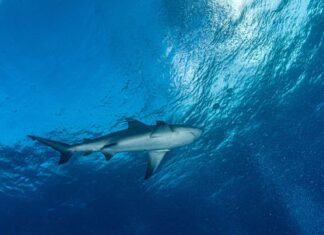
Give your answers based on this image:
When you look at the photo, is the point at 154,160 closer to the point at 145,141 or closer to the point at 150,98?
the point at 145,141

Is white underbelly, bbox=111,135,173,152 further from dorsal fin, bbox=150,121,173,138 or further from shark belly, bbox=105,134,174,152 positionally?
dorsal fin, bbox=150,121,173,138

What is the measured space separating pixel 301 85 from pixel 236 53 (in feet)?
29.1

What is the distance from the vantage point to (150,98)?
17234mm

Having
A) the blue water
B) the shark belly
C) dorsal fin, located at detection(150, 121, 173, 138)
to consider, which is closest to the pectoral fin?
the shark belly

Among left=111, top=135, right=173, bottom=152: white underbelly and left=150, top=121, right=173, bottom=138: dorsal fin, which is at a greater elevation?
left=111, top=135, right=173, bottom=152: white underbelly

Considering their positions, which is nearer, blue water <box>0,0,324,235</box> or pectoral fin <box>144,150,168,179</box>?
pectoral fin <box>144,150,168,179</box>

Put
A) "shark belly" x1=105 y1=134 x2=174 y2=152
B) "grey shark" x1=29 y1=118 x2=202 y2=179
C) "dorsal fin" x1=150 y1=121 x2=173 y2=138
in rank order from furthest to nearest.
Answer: "shark belly" x1=105 y1=134 x2=174 y2=152
"grey shark" x1=29 y1=118 x2=202 y2=179
"dorsal fin" x1=150 y1=121 x2=173 y2=138

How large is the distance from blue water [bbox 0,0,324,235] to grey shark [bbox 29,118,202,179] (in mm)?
5724

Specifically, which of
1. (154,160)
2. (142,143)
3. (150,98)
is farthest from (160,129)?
(150,98)

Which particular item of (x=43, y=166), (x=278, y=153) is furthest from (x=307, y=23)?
(x=43, y=166)

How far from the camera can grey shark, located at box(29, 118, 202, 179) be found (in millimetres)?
7906

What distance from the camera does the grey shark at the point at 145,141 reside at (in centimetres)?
791

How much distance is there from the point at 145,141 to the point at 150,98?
912 cm

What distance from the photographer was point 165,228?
39.8 metres
